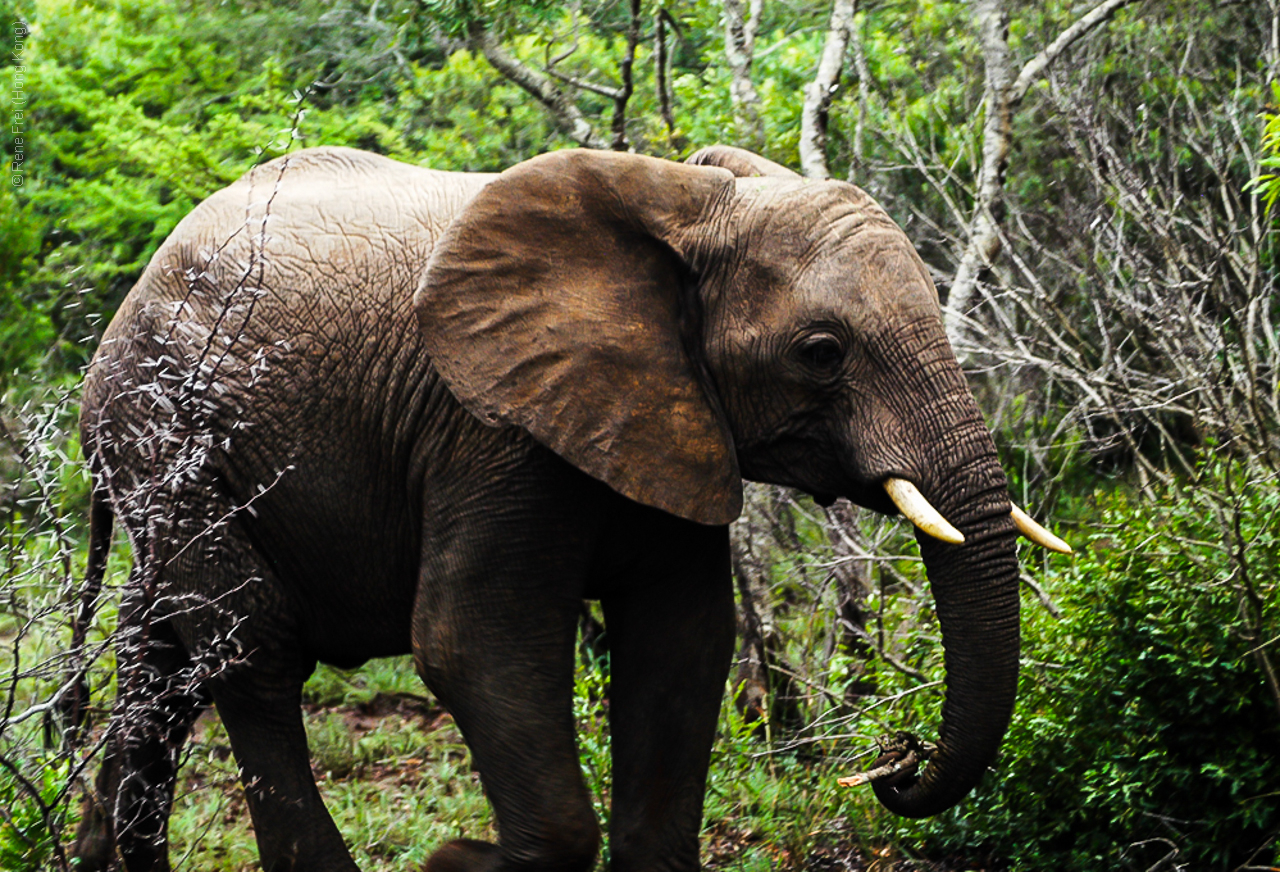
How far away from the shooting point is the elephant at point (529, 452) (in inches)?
137

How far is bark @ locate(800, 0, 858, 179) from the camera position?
20.9ft

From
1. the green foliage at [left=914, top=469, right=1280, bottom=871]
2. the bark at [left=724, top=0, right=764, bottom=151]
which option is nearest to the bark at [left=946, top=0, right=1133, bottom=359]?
the bark at [left=724, top=0, right=764, bottom=151]

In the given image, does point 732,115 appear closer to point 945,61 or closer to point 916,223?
point 916,223

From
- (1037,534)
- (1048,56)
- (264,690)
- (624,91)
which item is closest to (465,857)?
(264,690)

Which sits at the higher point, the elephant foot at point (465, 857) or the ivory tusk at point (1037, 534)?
the ivory tusk at point (1037, 534)

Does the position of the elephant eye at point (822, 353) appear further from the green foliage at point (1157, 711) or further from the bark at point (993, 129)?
the bark at point (993, 129)

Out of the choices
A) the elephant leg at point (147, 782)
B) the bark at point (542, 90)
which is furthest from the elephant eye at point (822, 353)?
the bark at point (542, 90)

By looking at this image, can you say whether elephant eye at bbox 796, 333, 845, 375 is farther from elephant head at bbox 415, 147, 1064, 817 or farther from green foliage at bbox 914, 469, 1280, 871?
green foliage at bbox 914, 469, 1280, 871

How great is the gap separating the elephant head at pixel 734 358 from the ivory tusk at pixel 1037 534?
124 mm

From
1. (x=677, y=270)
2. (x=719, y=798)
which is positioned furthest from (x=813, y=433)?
(x=719, y=798)

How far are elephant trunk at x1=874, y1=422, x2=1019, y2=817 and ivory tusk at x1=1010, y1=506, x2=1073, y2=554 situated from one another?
0.12 meters

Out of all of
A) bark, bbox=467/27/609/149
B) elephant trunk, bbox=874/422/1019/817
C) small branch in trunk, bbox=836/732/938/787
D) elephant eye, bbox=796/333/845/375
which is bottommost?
small branch in trunk, bbox=836/732/938/787

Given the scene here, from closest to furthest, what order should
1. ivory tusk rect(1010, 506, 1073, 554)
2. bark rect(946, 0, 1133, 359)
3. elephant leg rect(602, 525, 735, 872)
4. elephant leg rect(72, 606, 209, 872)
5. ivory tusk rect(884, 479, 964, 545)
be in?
ivory tusk rect(884, 479, 964, 545) → ivory tusk rect(1010, 506, 1073, 554) → elephant leg rect(602, 525, 735, 872) → elephant leg rect(72, 606, 209, 872) → bark rect(946, 0, 1133, 359)

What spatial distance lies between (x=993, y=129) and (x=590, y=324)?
4.13m
